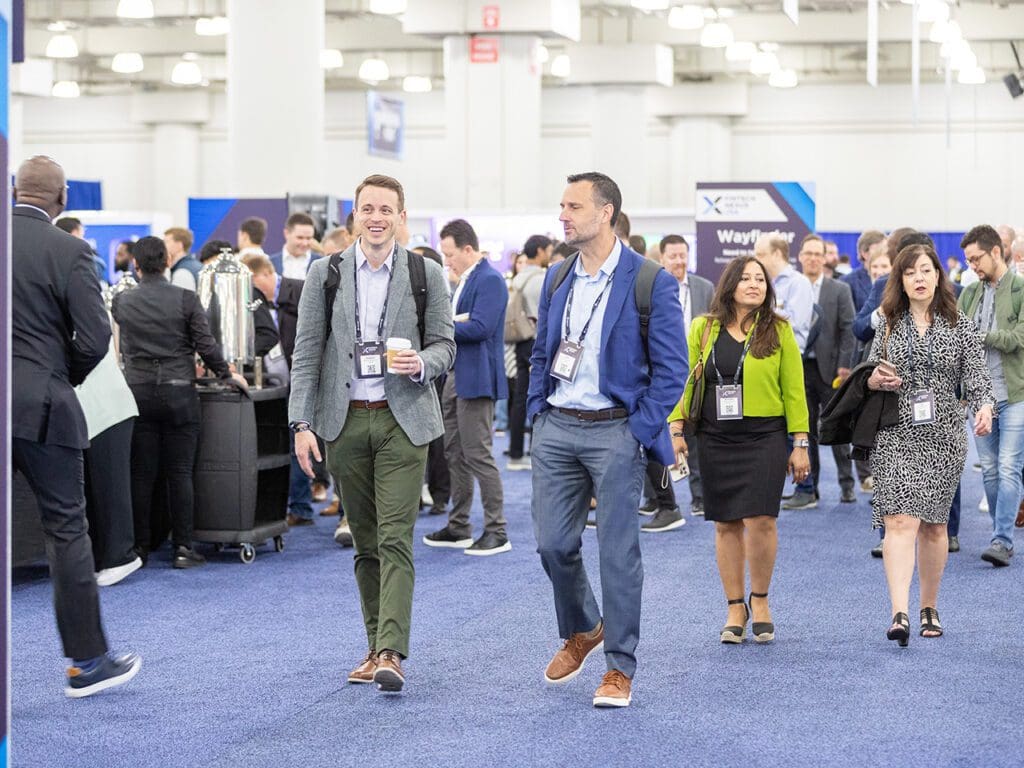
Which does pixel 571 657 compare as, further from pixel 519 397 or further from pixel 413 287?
pixel 519 397

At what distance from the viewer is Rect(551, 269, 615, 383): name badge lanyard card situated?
4.24m

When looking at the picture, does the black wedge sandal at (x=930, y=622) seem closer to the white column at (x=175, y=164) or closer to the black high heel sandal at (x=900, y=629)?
the black high heel sandal at (x=900, y=629)

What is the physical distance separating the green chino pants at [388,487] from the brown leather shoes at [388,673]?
0.03 m

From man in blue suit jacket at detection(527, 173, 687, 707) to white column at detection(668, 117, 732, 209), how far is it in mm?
24129

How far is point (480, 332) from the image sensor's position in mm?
6762

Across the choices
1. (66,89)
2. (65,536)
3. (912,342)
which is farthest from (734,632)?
(66,89)

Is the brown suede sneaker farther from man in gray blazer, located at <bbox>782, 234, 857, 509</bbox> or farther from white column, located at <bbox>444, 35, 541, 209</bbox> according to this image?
white column, located at <bbox>444, 35, 541, 209</bbox>

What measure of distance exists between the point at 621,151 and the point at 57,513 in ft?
65.7

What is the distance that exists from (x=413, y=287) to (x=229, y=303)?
2.64 metres

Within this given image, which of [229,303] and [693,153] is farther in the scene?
[693,153]

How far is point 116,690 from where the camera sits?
4.55m

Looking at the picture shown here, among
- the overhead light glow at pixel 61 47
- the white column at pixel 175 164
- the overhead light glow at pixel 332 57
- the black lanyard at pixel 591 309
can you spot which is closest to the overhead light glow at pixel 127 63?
the overhead light glow at pixel 61 47

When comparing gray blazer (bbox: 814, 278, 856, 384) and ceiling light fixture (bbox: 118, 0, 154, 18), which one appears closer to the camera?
gray blazer (bbox: 814, 278, 856, 384)

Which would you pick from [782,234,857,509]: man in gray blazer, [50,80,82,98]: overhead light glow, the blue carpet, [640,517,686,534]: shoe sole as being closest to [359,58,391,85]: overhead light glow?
[50,80,82,98]: overhead light glow
